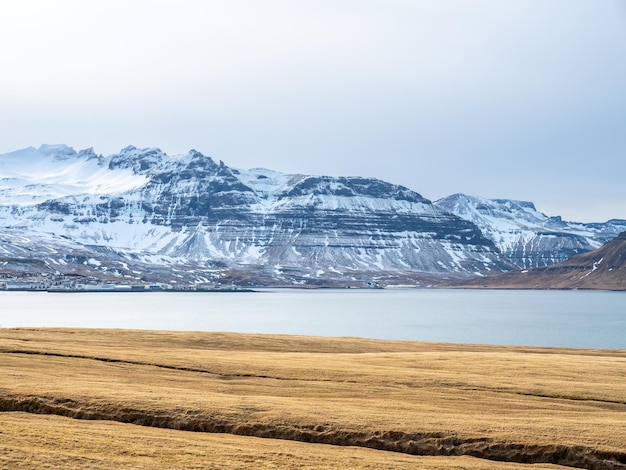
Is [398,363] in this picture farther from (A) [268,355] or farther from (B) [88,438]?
(B) [88,438]

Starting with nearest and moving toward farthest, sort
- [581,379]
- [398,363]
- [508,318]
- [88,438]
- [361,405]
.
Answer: [88,438] → [361,405] → [581,379] → [398,363] → [508,318]

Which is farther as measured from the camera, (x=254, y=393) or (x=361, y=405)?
(x=254, y=393)

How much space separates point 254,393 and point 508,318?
14875 centimetres

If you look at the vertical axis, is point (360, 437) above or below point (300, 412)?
below

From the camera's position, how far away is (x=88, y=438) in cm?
2944

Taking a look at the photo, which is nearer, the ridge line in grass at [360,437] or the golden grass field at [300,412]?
the golden grass field at [300,412]

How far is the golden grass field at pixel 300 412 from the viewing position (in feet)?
94.8

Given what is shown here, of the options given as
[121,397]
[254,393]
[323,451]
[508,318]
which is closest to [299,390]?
[254,393]

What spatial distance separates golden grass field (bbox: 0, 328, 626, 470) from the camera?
28.9m

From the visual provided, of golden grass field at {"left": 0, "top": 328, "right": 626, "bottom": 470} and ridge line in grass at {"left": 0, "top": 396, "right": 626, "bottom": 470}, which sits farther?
ridge line in grass at {"left": 0, "top": 396, "right": 626, "bottom": 470}

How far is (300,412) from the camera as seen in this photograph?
37.0m

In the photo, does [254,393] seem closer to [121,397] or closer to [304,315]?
[121,397]

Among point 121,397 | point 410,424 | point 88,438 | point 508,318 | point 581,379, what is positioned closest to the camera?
point 88,438

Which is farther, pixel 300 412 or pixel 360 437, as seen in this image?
pixel 300 412
